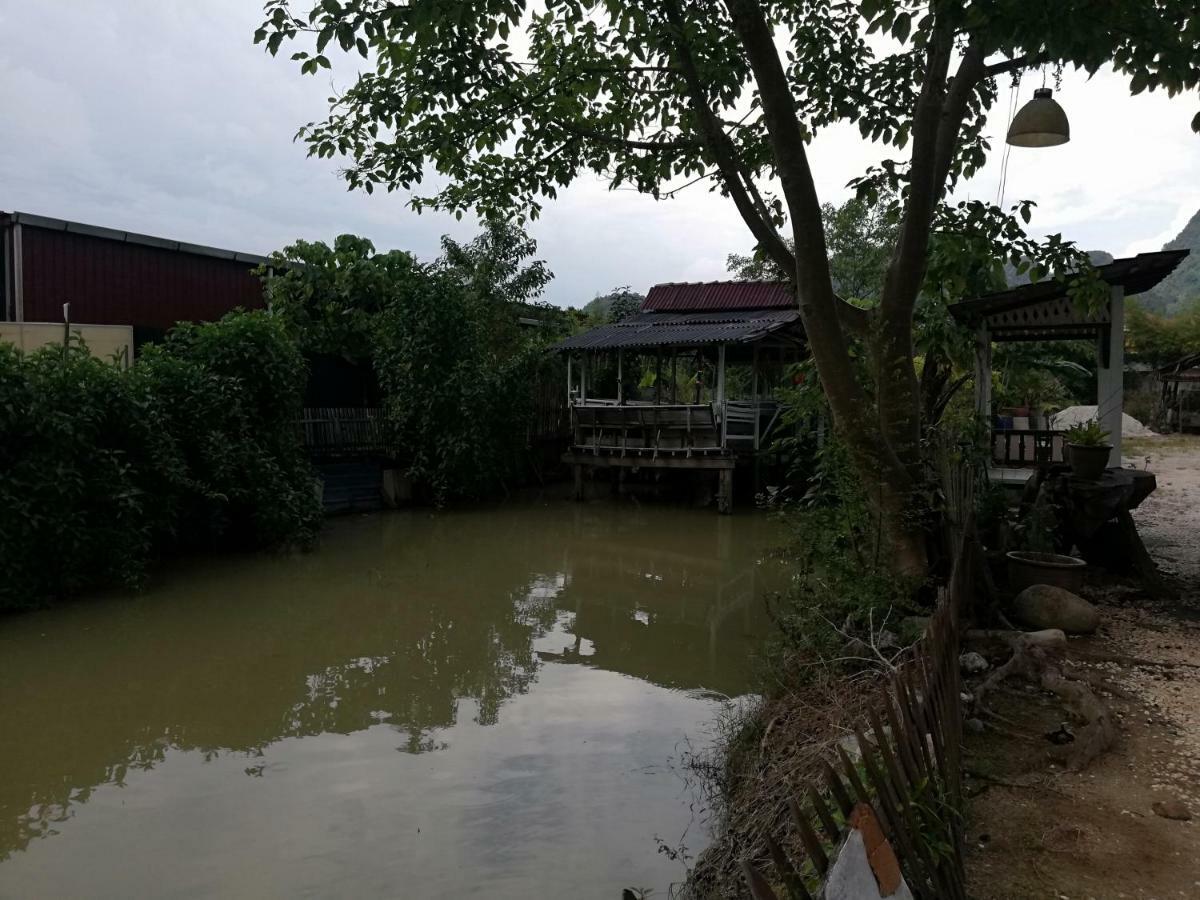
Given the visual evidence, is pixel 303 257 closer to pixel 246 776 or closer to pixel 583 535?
pixel 583 535

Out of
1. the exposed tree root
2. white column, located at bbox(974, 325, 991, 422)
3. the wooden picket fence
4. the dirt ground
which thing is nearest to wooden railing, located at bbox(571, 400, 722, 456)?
white column, located at bbox(974, 325, 991, 422)

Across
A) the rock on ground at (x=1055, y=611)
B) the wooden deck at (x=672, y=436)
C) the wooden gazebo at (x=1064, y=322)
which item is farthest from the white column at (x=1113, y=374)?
the wooden deck at (x=672, y=436)

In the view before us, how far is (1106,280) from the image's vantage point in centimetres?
802

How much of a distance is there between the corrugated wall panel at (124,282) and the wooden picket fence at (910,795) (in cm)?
1174

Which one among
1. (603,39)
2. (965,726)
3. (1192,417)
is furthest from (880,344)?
(1192,417)

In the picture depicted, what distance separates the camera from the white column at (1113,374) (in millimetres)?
8336

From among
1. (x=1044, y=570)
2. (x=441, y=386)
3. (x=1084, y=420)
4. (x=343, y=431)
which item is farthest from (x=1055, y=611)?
(x=1084, y=420)

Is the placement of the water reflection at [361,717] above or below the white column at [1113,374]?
below

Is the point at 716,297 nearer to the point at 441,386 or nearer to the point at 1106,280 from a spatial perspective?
the point at 441,386

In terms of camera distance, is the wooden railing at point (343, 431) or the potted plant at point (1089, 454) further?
the wooden railing at point (343, 431)

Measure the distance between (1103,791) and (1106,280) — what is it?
6127mm

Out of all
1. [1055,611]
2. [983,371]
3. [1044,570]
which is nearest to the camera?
[1055,611]

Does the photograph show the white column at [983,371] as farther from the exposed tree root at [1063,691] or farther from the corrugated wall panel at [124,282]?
the corrugated wall panel at [124,282]

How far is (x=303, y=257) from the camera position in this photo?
13883mm
